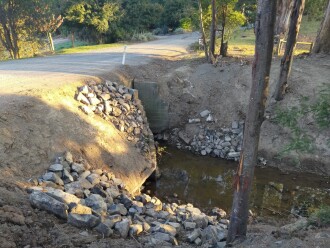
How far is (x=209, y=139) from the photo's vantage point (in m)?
14.4

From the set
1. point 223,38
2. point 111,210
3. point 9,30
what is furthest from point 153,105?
point 9,30

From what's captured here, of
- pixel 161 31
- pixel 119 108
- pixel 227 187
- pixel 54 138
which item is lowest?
pixel 227 187

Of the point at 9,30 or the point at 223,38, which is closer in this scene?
the point at 223,38

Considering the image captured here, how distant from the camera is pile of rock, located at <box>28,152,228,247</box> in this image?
6259mm

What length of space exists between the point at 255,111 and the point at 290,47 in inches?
341

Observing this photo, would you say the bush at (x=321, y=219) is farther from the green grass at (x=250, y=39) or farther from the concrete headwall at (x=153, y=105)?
the green grass at (x=250, y=39)

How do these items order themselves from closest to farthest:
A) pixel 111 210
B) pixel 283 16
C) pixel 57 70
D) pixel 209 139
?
pixel 111 210 < pixel 57 70 < pixel 209 139 < pixel 283 16

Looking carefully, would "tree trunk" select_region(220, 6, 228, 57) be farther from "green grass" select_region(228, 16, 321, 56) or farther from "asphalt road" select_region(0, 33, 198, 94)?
"asphalt road" select_region(0, 33, 198, 94)

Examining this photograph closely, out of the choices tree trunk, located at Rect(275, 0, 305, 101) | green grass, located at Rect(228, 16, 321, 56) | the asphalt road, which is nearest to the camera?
the asphalt road

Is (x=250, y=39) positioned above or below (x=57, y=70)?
below

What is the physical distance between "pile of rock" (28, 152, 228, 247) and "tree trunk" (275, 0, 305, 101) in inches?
273

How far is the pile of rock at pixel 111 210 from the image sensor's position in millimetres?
6259

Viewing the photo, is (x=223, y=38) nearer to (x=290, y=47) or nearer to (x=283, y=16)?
(x=283, y=16)

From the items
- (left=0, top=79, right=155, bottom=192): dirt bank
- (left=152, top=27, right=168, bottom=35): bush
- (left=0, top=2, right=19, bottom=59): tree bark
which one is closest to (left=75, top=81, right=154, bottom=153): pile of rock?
(left=0, top=79, right=155, bottom=192): dirt bank
